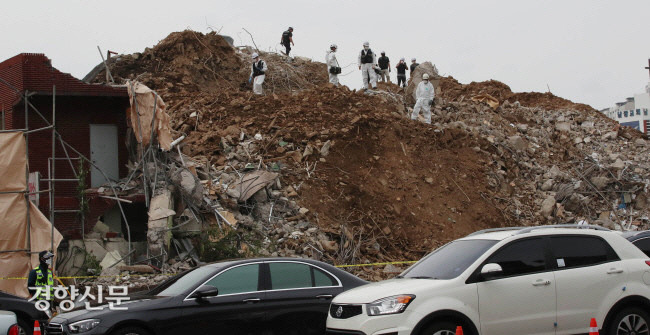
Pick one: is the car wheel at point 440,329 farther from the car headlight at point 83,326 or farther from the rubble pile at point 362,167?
the rubble pile at point 362,167

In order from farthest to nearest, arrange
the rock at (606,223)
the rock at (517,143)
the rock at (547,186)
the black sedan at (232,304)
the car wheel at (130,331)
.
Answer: the rock at (517,143)
the rock at (547,186)
the rock at (606,223)
the black sedan at (232,304)
the car wheel at (130,331)

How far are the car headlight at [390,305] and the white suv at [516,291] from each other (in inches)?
0.4

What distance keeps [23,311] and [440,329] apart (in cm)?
644

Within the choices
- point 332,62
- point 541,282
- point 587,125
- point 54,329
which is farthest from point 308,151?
point 587,125

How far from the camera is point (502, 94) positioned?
35125 millimetres

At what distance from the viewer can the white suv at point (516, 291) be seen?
8070mm

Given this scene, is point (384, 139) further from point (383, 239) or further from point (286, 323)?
point (286, 323)

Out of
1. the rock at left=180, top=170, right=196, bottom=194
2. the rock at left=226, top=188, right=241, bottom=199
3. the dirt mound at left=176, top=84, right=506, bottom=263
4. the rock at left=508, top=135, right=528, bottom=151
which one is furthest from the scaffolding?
the rock at left=508, top=135, right=528, bottom=151

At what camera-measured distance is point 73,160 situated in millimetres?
19016

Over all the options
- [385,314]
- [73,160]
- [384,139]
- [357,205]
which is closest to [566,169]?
[384,139]

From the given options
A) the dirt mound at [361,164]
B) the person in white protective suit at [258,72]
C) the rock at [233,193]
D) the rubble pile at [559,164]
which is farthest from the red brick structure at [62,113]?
the rubble pile at [559,164]

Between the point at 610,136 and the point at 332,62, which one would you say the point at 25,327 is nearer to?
the point at 332,62

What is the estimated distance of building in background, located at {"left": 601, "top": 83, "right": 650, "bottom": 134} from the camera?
3087 inches

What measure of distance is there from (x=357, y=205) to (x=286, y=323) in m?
10.9
